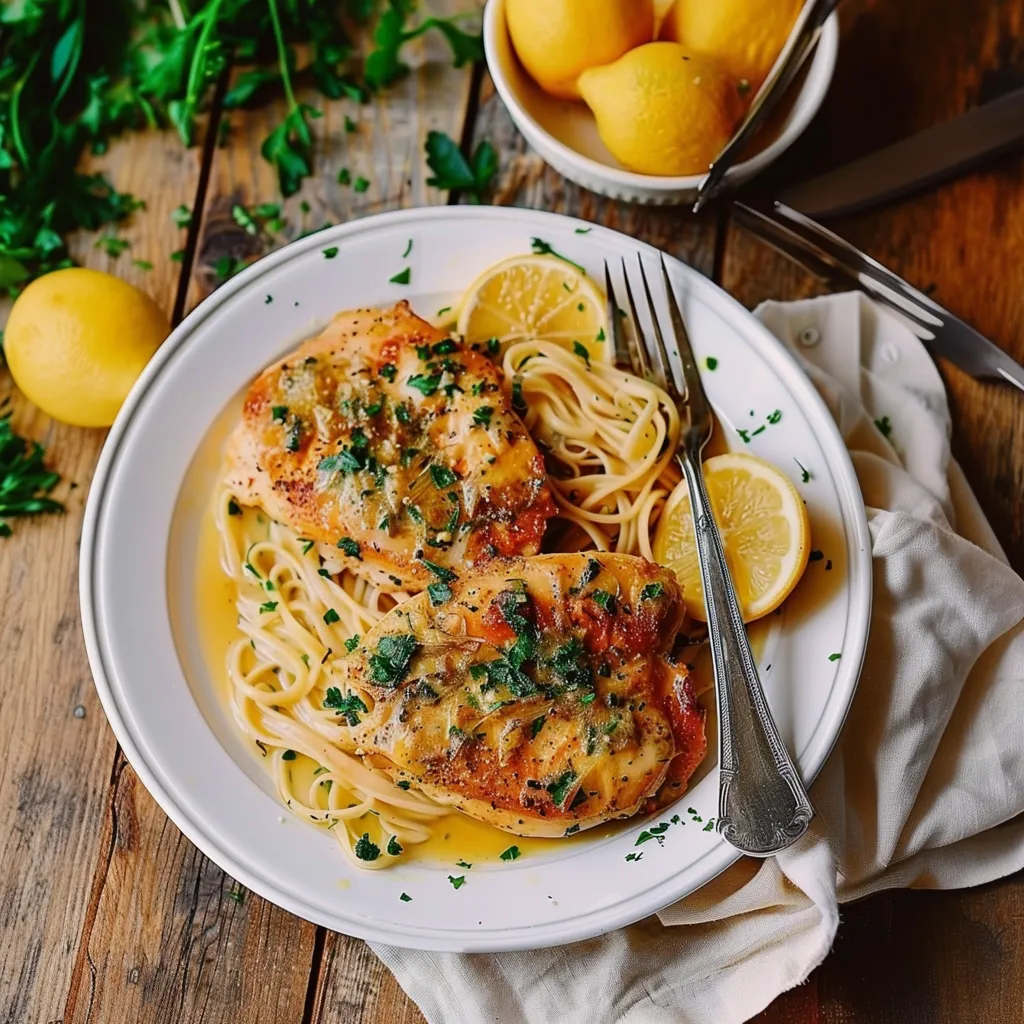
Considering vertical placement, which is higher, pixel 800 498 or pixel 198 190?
pixel 198 190

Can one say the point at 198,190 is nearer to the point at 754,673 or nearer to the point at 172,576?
the point at 172,576

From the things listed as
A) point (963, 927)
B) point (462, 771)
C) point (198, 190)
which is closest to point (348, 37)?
point (198, 190)

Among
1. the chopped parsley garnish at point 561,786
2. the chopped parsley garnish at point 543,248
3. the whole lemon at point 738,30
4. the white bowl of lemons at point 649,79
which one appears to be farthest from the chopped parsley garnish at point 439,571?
the whole lemon at point 738,30

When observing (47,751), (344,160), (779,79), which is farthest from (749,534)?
(47,751)

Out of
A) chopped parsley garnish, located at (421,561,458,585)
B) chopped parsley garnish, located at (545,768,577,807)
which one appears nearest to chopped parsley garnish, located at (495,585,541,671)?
chopped parsley garnish, located at (421,561,458,585)

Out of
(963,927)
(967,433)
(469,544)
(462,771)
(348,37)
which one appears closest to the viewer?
(462,771)

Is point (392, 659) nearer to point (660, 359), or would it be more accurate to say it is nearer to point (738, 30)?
point (660, 359)
